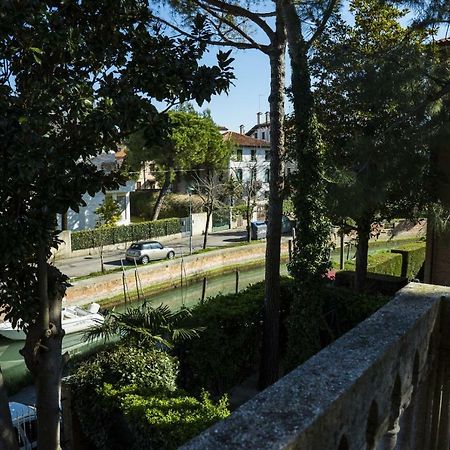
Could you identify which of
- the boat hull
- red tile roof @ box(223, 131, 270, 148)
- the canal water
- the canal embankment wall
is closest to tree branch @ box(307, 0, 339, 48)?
the canal water

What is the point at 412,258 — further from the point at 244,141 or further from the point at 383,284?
the point at 244,141

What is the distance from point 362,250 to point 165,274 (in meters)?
11.4

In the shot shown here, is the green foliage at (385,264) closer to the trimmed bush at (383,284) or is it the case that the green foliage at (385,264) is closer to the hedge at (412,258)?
the hedge at (412,258)

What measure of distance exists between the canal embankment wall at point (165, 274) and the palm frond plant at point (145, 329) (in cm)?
966

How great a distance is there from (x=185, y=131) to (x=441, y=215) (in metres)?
25.7

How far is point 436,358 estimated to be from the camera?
10.3 ft

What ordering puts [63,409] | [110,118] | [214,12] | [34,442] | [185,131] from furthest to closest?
[185,131]
[214,12]
[34,442]
[63,409]
[110,118]

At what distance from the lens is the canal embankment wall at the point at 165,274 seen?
18.5 m

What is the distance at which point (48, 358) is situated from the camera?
5.44 metres

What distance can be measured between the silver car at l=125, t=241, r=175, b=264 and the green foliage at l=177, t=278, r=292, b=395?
44.4ft

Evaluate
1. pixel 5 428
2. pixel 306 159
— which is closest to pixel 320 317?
pixel 306 159

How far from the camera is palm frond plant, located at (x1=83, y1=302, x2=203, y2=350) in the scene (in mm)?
7250

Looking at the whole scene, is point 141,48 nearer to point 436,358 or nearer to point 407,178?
point 436,358

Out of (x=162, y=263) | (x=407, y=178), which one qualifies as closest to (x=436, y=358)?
(x=407, y=178)
